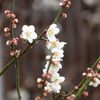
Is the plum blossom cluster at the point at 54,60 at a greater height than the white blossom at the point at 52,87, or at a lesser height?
greater

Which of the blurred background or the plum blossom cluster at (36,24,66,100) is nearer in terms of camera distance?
the plum blossom cluster at (36,24,66,100)

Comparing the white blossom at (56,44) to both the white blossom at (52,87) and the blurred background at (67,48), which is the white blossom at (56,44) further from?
the blurred background at (67,48)

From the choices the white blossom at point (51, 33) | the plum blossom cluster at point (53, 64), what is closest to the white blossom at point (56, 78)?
the plum blossom cluster at point (53, 64)

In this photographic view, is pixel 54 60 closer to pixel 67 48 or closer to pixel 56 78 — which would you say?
pixel 56 78

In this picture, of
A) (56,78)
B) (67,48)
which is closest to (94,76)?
(56,78)

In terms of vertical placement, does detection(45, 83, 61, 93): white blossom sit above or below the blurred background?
below

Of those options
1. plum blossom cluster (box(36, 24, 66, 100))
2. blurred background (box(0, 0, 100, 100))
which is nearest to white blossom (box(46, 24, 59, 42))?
plum blossom cluster (box(36, 24, 66, 100))

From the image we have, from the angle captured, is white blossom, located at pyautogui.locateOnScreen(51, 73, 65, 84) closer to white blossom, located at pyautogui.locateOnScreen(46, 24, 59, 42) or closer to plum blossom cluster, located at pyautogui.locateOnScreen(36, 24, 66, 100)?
plum blossom cluster, located at pyautogui.locateOnScreen(36, 24, 66, 100)

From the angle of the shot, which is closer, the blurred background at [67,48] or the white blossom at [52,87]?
the white blossom at [52,87]
